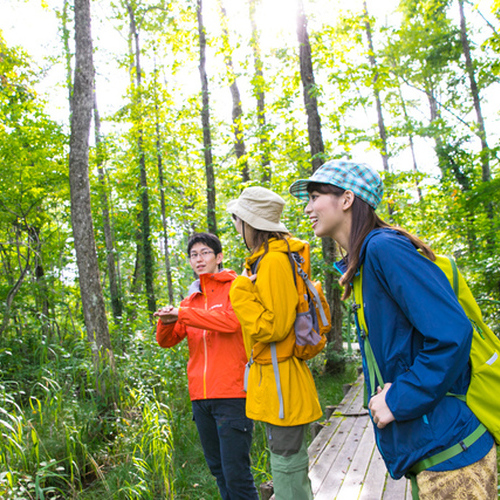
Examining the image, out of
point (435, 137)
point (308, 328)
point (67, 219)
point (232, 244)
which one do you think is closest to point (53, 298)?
point (67, 219)

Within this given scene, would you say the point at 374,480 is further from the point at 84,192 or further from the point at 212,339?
the point at 84,192

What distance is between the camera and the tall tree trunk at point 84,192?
569 centimetres

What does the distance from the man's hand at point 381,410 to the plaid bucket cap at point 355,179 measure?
2.19 ft

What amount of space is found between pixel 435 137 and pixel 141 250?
12.0m

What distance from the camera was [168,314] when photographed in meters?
2.81

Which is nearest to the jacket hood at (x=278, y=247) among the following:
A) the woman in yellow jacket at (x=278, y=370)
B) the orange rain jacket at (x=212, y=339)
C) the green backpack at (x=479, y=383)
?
the woman in yellow jacket at (x=278, y=370)

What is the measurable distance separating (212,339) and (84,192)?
3.79m

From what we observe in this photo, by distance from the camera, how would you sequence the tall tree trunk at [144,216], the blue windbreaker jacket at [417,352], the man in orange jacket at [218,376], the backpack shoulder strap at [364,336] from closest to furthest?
the blue windbreaker jacket at [417,352]
the backpack shoulder strap at [364,336]
the man in orange jacket at [218,376]
the tall tree trunk at [144,216]

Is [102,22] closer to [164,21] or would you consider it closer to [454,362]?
[164,21]

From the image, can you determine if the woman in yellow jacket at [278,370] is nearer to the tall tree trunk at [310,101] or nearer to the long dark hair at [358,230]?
the long dark hair at [358,230]

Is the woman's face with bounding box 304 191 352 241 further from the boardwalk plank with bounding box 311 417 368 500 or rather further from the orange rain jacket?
the boardwalk plank with bounding box 311 417 368 500

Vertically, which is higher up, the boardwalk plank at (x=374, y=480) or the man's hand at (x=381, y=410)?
the man's hand at (x=381, y=410)

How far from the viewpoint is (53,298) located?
943 centimetres

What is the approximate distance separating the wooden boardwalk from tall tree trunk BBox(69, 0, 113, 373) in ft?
9.86
